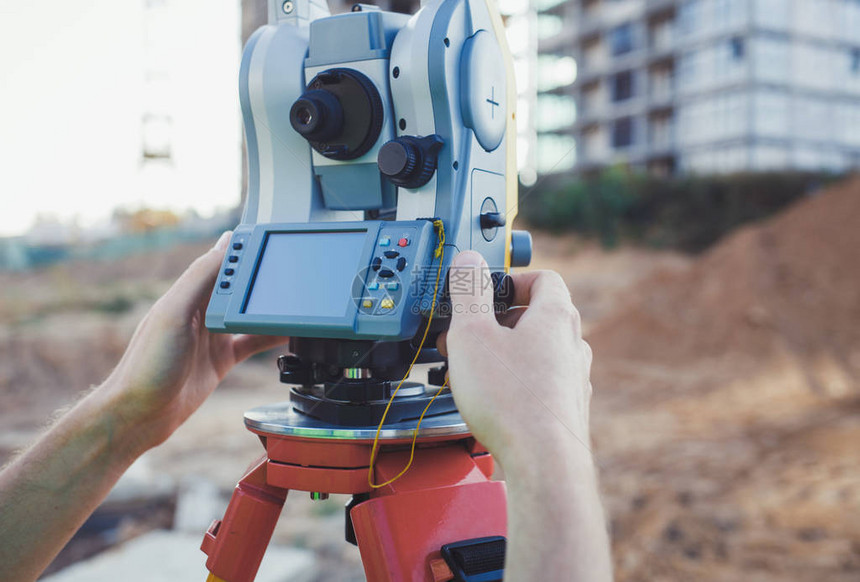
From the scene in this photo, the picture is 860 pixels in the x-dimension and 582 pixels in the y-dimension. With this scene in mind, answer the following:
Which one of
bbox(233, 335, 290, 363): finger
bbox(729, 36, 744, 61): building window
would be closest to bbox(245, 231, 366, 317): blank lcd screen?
bbox(233, 335, 290, 363): finger

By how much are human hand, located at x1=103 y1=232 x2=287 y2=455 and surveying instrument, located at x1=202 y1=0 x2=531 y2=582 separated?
136 millimetres

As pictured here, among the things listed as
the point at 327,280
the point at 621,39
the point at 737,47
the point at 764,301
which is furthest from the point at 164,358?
the point at 621,39

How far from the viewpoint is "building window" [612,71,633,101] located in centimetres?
2350

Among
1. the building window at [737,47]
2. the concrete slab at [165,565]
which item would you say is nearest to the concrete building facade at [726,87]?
the building window at [737,47]

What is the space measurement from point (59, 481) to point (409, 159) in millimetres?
855

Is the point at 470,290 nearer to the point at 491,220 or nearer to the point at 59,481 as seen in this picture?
the point at 491,220

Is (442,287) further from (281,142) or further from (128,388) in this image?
(128,388)

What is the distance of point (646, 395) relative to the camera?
22.7ft

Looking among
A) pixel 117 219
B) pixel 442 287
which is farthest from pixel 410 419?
pixel 117 219

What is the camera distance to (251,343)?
1.40 meters

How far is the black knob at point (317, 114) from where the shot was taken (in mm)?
1078

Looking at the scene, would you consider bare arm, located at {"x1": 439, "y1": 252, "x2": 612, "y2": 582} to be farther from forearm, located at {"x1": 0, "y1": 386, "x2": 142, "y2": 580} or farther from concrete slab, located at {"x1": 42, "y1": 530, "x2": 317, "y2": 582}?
concrete slab, located at {"x1": 42, "y1": 530, "x2": 317, "y2": 582}

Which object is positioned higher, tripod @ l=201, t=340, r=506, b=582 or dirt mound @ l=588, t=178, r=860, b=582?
tripod @ l=201, t=340, r=506, b=582

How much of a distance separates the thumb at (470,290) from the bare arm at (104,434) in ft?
1.77
